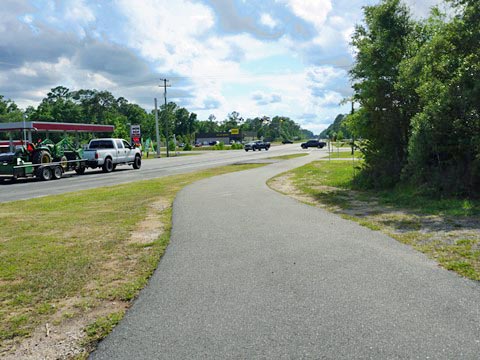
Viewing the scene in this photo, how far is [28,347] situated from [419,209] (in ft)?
30.4

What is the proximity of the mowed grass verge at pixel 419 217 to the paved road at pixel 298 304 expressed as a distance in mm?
450

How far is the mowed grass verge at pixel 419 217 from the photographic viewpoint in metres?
6.41

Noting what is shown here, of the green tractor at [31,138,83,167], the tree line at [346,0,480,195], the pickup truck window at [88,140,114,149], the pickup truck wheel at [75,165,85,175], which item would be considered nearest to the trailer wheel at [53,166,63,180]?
the green tractor at [31,138,83,167]

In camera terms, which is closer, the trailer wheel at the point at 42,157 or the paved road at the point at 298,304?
the paved road at the point at 298,304

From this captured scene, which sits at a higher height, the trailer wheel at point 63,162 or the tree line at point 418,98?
the tree line at point 418,98

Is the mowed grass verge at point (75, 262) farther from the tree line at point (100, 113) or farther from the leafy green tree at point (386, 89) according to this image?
the tree line at point (100, 113)

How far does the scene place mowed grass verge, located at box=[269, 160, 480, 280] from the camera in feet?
21.0

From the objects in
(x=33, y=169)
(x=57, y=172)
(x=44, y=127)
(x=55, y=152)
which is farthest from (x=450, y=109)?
(x=44, y=127)

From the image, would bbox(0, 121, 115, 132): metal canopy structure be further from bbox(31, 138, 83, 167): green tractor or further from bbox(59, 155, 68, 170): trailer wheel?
bbox(59, 155, 68, 170): trailer wheel

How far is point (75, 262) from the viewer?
21.0ft

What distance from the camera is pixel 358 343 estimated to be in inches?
142

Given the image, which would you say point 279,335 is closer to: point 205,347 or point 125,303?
point 205,347

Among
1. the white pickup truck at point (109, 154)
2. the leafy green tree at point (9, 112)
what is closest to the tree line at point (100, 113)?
the leafy green tree at point (9, 112)

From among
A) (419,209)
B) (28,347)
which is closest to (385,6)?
(419,209)
